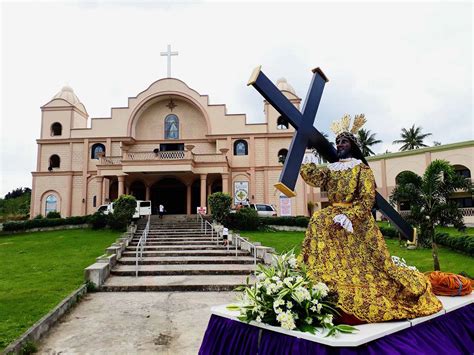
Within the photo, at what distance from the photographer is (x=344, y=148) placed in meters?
3.94

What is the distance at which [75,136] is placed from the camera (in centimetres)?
2577

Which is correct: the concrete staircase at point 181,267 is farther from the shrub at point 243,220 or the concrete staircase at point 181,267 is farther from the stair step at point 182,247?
the shrub at point 243,220

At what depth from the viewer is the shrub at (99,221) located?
62.6ft

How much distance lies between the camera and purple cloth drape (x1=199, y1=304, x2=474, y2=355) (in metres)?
2.72

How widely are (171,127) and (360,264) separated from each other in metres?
24.0

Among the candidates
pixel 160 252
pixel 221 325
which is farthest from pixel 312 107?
pixel 160 252

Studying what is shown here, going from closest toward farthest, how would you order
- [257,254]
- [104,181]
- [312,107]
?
1. [312,107]
2. [257,254]
3. [104,181]

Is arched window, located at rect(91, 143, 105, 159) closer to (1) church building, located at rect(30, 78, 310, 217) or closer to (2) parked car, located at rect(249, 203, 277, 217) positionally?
(1) church building, located at rect(30, 78, 310, 217)

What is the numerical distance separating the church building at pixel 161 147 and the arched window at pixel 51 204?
7cm

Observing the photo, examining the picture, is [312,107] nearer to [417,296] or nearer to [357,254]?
[357,254]

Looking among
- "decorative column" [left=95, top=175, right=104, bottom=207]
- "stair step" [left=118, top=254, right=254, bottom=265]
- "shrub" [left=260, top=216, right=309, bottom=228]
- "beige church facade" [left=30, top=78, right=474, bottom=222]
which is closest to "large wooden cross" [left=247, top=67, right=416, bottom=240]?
"stair step" [left=118, top=254, right=254, bottom=265]

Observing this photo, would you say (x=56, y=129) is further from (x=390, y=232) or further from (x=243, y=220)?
(x=390, y=232)

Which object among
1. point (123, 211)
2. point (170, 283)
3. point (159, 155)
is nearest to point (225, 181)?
point (159, 155)

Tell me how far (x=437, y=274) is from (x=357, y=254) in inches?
73.0
